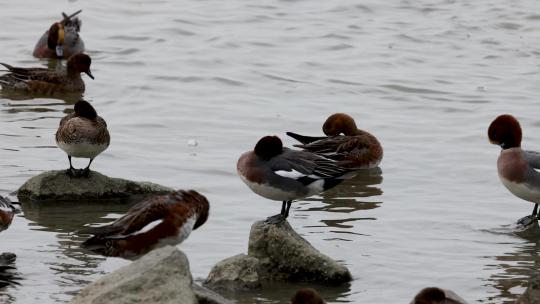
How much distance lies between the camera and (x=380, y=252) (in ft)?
29.8

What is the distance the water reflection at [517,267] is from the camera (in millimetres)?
8211

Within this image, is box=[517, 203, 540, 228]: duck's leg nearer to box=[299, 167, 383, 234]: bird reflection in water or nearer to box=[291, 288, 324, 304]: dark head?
box=[299, 167, 383, 234]: bird reflection in water

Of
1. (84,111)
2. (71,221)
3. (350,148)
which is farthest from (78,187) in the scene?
(350,148)

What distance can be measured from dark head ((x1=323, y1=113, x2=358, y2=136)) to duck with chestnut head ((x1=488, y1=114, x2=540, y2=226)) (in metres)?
2.40

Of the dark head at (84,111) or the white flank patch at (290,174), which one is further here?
the dark head at (84,111)

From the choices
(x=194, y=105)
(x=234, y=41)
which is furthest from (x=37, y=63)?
(x=194, y=105)

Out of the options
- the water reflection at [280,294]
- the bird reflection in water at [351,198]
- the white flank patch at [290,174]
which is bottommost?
the bird reflection in water at [351,198]

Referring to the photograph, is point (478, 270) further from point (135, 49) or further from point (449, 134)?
point (135, 49)

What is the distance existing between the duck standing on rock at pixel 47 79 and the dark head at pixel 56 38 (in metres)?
2.31

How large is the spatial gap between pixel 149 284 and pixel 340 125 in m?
6.10

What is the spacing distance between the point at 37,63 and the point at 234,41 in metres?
3.09

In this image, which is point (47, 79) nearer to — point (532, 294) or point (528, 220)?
point (528, 220)

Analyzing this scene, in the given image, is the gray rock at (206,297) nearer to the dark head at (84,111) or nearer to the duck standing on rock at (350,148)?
the dark head at (84,111)

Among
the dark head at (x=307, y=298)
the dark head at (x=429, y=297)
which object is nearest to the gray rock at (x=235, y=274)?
the dark head at (x=307, y=298)
